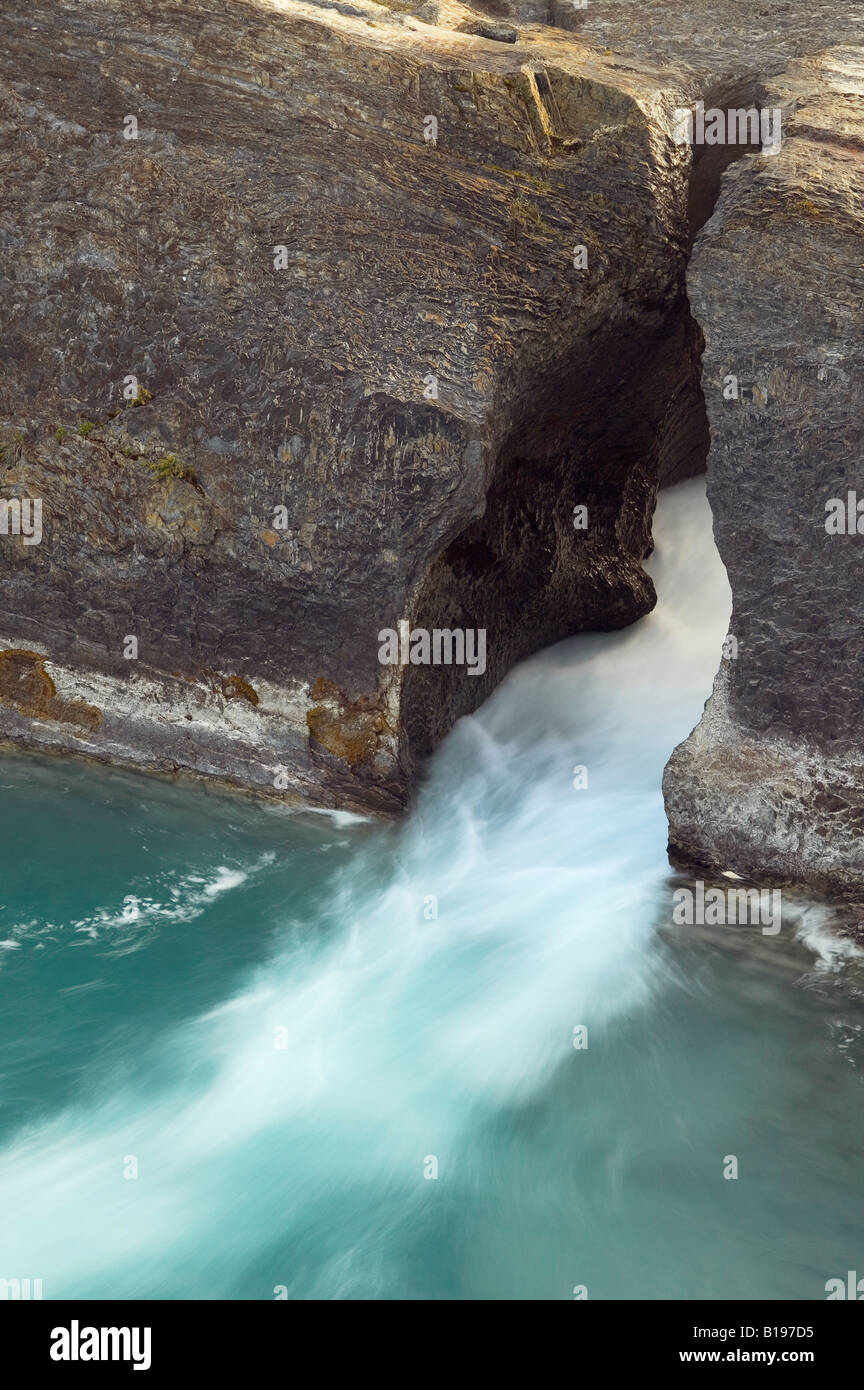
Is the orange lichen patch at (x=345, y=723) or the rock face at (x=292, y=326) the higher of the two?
the rock face at (x=292, y=326)

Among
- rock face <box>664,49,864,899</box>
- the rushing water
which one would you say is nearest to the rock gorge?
rock face <box>664,49,864,899</box>

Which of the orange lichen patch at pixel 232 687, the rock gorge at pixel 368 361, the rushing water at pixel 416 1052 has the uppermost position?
the rock gorge at pixel 368 361

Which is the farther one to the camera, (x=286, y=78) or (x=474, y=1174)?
(x=286, y=78)

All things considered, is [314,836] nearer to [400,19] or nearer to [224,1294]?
[224,1294]

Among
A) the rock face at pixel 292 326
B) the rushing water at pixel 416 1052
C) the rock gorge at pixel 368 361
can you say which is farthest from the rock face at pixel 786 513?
the rock face at pixel 292 326

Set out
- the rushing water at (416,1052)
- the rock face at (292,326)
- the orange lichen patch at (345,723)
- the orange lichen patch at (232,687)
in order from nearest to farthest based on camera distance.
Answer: the rushing water at (416,1052) → the rock face at (292,326) → the orange lichen patch at (345,723) → the orange lichen patch at (232,687)

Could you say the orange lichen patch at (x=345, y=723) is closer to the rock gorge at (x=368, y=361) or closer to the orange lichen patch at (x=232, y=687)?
the rock gorge at (x=368, y=361)

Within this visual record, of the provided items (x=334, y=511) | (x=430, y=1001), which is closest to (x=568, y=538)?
(x=334, y=511)
